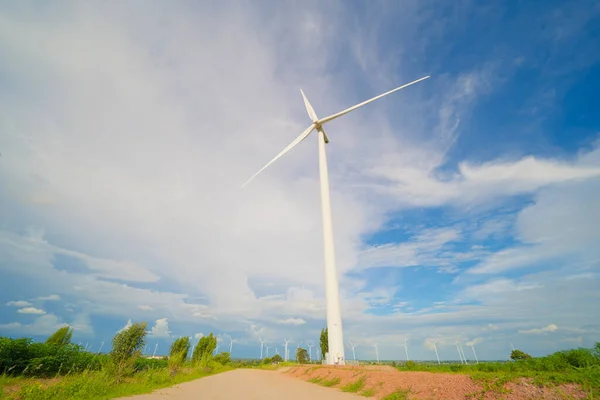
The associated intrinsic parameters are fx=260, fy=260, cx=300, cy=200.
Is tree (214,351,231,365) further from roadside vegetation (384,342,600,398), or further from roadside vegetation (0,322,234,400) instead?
roadside vegetation (384,342,600,398)

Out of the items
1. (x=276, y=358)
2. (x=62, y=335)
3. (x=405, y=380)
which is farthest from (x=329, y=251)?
(x=276, y=358)

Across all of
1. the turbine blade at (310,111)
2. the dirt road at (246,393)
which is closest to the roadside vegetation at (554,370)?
the dirt road at (246,393)

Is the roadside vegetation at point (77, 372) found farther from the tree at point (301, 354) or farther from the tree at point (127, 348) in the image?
the tree at point (301, 354)

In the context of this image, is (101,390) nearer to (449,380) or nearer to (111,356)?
(111,356)

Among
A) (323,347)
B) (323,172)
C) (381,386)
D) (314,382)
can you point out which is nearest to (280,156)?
(323,172)

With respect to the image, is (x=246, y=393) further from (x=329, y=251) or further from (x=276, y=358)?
(x=276, y=358)

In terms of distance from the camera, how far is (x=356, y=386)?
58.3ft

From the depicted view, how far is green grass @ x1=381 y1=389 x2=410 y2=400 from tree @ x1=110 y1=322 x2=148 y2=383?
823 inches

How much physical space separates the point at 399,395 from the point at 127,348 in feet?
77.8

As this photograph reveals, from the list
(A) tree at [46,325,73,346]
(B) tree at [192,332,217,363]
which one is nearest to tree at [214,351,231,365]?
(B) tree at [192,332,217,363]

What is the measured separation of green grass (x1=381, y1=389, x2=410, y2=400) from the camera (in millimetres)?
13153

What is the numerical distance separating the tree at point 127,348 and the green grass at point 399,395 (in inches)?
823

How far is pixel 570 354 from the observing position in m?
11.6

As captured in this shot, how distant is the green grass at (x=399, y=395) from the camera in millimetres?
13153
